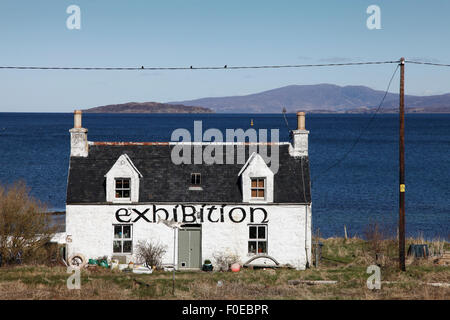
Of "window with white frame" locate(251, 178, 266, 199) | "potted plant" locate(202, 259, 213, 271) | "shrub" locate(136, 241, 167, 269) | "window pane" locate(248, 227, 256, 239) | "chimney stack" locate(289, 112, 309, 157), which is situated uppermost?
"chimney stack" locate(289, 112, 309, 157)

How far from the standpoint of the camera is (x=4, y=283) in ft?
81.6

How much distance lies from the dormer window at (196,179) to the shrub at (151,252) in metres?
3.67

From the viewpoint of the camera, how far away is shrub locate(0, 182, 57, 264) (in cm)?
2991

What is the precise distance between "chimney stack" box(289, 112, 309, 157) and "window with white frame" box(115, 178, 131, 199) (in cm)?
890

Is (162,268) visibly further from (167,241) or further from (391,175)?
(391,175)

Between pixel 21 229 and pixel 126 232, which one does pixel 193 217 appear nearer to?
pixel 126 232

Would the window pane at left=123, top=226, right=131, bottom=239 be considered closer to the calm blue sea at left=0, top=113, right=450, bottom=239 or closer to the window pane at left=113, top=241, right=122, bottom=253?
the window pane at left=113, top=241, right=122, bottom=253

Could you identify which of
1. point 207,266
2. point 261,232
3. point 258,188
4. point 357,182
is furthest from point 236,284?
point 357,182

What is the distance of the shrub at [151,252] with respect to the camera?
30766 mm

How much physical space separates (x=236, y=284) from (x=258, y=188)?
733cm

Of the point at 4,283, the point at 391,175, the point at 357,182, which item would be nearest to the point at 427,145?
the point at 391,175

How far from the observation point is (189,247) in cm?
3120

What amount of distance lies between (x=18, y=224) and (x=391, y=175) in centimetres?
7056

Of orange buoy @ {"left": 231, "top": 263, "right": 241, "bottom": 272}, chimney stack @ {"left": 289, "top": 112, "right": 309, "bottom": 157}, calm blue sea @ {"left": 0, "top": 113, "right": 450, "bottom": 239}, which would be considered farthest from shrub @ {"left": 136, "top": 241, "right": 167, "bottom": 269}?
calm blue sea @ {"left": 0, "top": 113, "right": 450, "bottom": 239}
